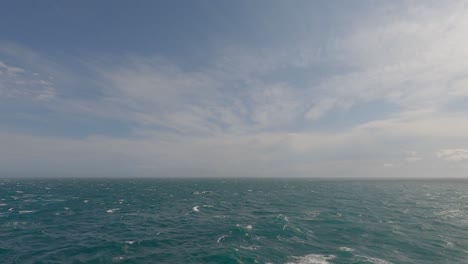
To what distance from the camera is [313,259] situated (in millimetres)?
32562

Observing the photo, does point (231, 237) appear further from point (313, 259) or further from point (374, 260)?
point (374, 260)

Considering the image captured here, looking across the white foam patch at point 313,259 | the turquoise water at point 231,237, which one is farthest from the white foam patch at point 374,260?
the white foam patch at point 313,259

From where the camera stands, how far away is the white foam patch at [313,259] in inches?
1245

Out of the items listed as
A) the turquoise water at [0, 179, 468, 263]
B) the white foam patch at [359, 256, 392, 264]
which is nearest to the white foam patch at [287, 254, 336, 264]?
the turquoise water at [0, 179, 468, 263]

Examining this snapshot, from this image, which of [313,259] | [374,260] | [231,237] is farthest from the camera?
[231,237]

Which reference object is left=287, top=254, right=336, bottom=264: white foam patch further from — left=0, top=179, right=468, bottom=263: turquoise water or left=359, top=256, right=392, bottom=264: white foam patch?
left=359, top=256, right=392, bottom=264: white foam patch

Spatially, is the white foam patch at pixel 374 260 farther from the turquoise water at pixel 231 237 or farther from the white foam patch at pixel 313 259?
the white foam patch at pixel 313 259

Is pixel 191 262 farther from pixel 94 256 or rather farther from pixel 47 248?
pixel 47 248

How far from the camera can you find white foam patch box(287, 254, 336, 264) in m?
31.6

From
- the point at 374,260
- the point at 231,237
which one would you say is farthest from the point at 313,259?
the point at 231,237

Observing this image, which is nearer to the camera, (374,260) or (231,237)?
(374,260)

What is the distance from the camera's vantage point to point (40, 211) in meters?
66.9

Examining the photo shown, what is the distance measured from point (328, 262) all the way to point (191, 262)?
17830 millimetres

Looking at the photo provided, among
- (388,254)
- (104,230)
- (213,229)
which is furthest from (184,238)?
(388,254)
